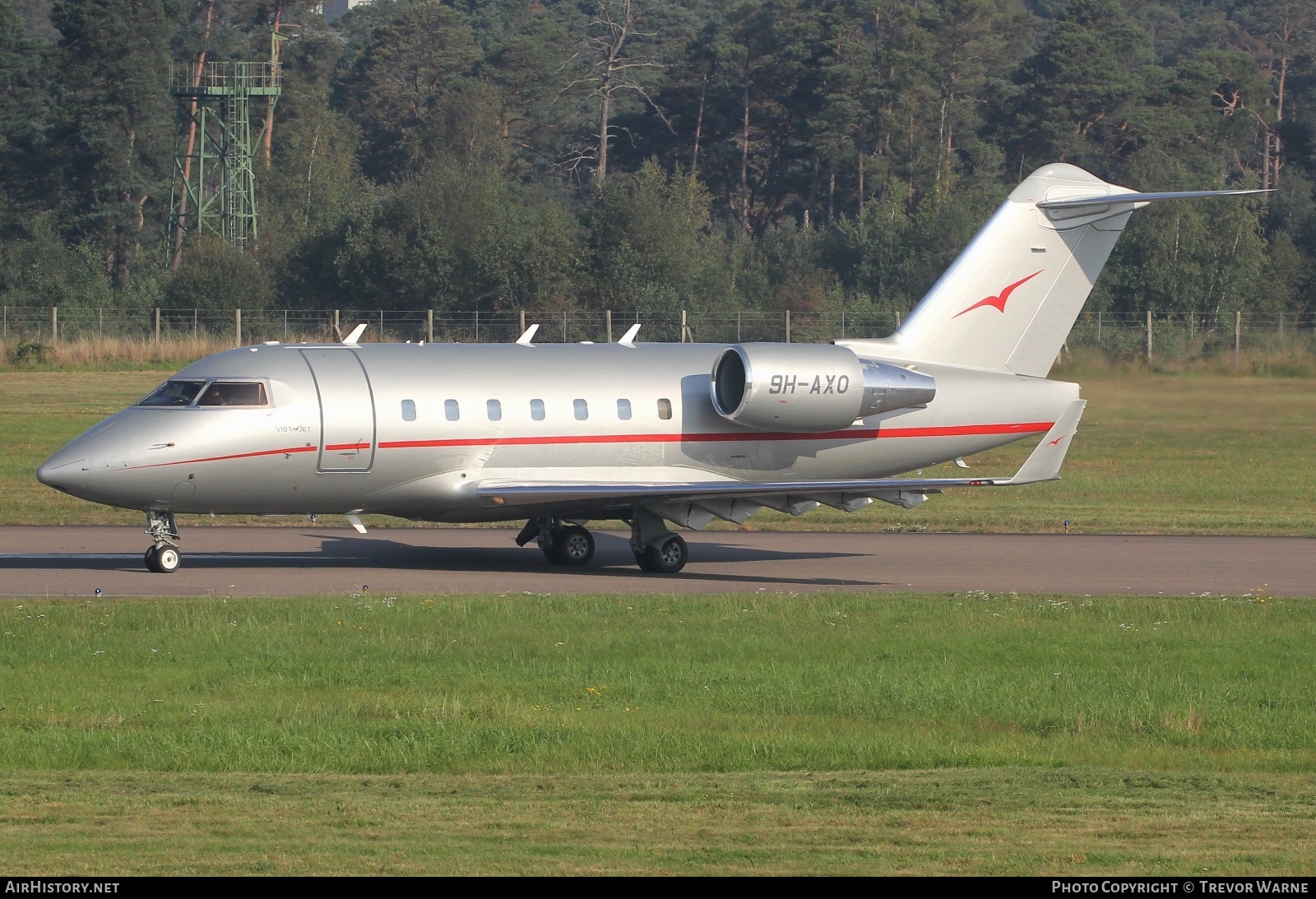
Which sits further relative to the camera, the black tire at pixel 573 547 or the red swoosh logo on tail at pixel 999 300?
the red swoosh logo on tail at pixel 999 300

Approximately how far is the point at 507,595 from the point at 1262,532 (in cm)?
1420

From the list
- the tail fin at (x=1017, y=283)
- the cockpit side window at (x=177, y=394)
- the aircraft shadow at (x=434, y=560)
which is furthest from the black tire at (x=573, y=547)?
the cockpit side window at (x=177, y=394)

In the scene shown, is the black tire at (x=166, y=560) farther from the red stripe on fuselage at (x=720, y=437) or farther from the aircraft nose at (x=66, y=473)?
the red stripe on fuselage at (x=720, y=437)

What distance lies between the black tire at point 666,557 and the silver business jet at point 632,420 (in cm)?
3

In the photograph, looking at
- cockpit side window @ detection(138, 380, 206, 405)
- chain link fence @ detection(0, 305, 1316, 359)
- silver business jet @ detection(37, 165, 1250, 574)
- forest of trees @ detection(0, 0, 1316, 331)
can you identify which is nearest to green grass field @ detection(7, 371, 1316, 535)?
silver business jet @ detection(37, 165, 1250, 574)

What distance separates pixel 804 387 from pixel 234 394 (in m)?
7.67

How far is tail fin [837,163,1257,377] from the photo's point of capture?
25.2 m

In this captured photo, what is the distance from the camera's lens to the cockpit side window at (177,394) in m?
21.9

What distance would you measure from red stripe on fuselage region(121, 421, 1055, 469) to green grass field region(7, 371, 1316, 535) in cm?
377

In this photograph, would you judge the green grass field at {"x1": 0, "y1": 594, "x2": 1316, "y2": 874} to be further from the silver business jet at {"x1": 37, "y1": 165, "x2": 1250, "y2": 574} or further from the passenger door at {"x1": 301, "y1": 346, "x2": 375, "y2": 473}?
the passenger door at {"x1": 301, "y1": 346, "x2": 375, "y2": 473}

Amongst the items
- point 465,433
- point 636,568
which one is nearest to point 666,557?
point 636,568

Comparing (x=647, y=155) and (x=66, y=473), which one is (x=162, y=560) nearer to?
(x=66, y=473)
